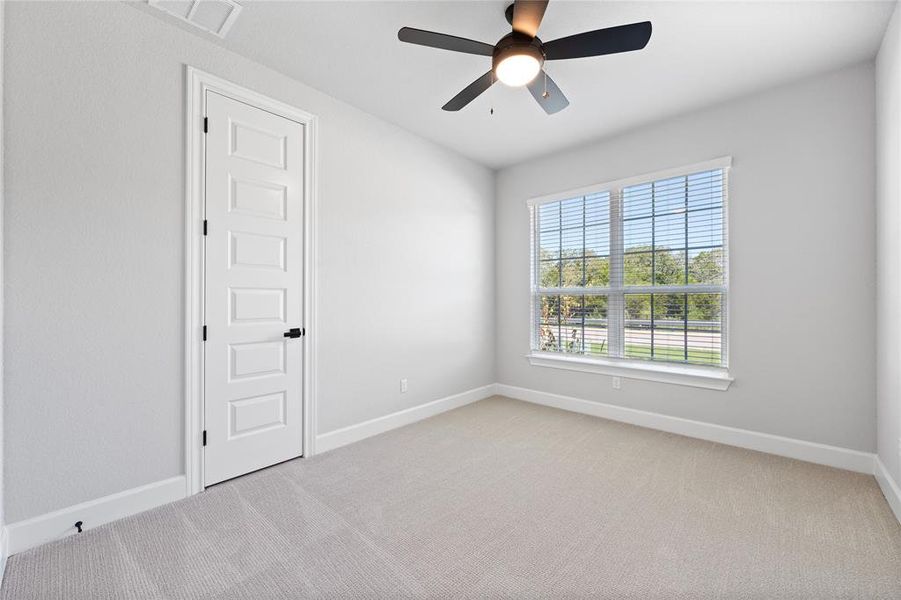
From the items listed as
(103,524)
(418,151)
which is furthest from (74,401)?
(418,151)

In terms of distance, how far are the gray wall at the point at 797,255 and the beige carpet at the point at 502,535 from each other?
1.46 feet

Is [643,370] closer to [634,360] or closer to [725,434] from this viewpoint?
[634,360]

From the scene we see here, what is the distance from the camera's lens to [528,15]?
181cm

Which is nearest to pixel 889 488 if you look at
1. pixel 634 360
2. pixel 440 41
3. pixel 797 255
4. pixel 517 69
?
pixel 797 255

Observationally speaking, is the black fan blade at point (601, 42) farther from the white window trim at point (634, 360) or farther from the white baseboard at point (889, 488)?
the white baseboard at point (889, 488)

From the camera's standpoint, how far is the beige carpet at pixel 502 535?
165 centimetres

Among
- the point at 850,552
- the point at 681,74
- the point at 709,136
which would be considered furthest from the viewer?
the point at 709,136

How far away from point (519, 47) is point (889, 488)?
3.26m

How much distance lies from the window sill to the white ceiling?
2.23m

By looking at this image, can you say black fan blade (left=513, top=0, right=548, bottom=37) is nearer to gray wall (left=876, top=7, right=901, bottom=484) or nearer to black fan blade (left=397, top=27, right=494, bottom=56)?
black fan blade (left=397, top=27, right=494, bottom=56)

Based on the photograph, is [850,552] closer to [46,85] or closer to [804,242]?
A: [804,242]

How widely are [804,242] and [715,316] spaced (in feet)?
2.63

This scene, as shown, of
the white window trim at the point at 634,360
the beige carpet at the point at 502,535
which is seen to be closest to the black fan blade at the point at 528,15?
the white window trim at the point at 634,360

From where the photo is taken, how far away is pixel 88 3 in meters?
2.06
